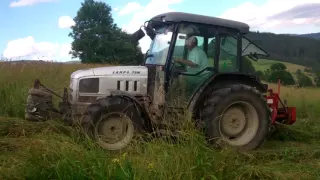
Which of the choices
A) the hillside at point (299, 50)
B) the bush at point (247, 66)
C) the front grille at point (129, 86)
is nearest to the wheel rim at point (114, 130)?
the front grille at point (129, 86)

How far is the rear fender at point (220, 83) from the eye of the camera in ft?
21.1

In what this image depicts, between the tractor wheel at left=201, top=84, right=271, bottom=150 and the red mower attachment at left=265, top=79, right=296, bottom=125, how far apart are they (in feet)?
2.20

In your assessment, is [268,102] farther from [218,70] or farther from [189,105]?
[189,105]

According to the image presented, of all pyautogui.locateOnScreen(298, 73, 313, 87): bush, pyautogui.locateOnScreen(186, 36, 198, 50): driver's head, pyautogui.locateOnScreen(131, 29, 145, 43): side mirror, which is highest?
pyautogui.locateOnScreen(131, 29, 145, 43): side mirror

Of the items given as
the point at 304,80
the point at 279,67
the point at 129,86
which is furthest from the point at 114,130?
the point at 304,80

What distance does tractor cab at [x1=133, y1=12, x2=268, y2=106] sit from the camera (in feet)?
21.5

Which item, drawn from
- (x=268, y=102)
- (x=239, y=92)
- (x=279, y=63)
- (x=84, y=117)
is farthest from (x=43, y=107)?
(x=279, y=63)

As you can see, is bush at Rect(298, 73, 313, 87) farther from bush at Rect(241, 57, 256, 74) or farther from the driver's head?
the driver's head

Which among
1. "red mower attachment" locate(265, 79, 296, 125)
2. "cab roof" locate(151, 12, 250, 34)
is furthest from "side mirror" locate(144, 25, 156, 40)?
"red mower attachment" locate(265, 79, 296, 125)

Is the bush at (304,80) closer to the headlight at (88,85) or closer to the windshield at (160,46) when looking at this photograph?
the windshield at (160,46)

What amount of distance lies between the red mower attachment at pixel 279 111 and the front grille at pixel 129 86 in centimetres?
244

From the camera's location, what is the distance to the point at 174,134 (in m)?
5.04

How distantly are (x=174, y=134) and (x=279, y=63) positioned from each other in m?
9.02

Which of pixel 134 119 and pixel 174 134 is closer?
pixel 174 134
